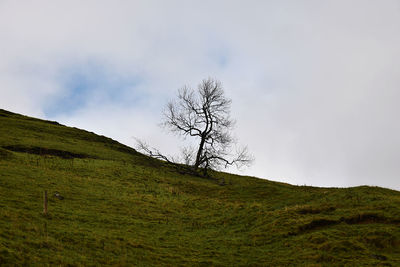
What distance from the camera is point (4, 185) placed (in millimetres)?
27156

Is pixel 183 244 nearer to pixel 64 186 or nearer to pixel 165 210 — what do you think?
pixel 165 210

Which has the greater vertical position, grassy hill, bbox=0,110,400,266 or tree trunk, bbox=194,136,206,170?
tree trunk, bbox=194,136,206,170

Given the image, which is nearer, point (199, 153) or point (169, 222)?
point (169, 222)

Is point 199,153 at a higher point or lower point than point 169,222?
higher

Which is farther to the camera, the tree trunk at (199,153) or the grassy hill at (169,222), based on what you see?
the tree trunk at (199,153)

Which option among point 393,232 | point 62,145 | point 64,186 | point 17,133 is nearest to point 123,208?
point 64,186

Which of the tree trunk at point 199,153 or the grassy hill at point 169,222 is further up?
the tree trunk at point 199,153

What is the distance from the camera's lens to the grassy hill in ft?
59.9

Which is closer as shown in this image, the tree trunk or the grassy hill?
the grassy hill

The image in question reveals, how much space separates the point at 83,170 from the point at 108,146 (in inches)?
808

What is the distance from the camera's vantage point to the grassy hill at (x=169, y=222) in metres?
18.3

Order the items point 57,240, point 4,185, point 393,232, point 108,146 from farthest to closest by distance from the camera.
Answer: point 108,146 < point 4,185 < point 393,232 < point 57,240

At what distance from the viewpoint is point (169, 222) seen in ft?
88.1

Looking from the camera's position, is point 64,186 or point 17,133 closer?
point 64,186
